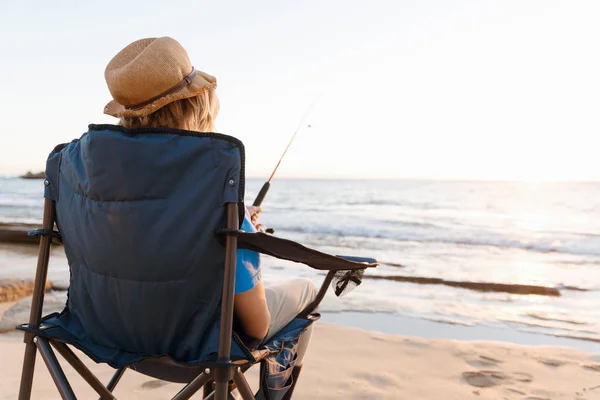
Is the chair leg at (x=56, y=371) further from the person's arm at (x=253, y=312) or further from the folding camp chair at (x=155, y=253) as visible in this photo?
the person's arm at (x=253, y=312)

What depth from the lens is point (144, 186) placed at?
5.09 ft

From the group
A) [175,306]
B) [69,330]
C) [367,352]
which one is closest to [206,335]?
[175,306]

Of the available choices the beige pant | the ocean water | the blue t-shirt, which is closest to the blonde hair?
the blue t-shirt

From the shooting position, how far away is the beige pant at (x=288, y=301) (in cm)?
192

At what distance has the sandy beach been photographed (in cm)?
300

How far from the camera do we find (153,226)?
1563mm

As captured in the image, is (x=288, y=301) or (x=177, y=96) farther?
(x=288, y=301)

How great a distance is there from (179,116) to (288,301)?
0.71 metres

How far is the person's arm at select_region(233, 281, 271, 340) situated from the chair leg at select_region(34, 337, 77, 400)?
1.68 feet

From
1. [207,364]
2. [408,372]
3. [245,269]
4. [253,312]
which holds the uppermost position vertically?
[245,269]

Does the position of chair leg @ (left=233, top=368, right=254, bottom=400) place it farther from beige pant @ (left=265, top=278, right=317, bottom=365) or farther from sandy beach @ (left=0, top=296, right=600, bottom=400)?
sandy beach @ (left=0, top=296, right=600, bottom=400)

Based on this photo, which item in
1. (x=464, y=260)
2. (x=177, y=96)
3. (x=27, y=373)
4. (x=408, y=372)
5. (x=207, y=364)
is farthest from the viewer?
(x=464, y=260)

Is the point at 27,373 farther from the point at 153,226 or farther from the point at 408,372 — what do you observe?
the point at 408,372

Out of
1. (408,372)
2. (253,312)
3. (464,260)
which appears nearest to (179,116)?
(253,312)
